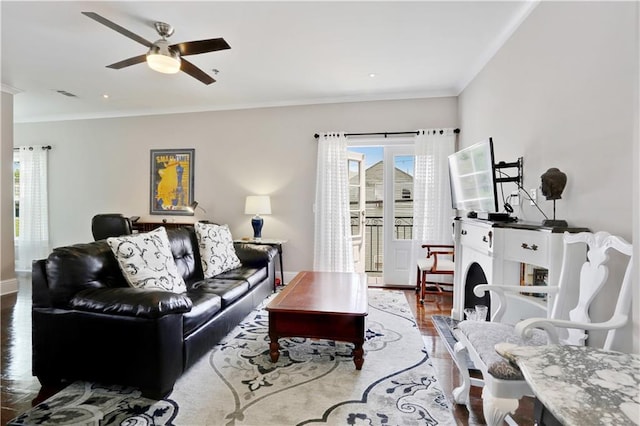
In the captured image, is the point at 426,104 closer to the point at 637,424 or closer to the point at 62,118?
the point at 637,424

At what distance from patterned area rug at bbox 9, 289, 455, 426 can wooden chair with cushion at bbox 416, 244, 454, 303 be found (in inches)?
50.1

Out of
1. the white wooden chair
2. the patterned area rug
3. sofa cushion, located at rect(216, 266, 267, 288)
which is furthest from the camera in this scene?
sofa cushion, located at rect(216, 266, 267, 288)

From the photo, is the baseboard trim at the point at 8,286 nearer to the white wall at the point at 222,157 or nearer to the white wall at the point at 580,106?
the white wall at the point at 222,157

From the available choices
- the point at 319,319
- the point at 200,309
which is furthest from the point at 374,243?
the point at 200,309

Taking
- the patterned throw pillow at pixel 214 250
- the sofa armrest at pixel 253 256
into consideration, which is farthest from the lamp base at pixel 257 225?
the patterned throw pillow at pixel 214 250

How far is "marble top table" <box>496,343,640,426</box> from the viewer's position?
605 mm

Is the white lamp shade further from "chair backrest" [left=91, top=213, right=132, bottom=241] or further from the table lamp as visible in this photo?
"chair backrest" [left=91, top=213, right=132, bottom=241]

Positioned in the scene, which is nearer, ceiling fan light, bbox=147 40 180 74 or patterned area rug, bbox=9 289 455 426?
patterned area rug, bbox=9 289 455 426

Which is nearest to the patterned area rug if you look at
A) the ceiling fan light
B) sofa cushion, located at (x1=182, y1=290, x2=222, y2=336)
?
sofa cushion, located at (x1=182, y1=290, x2=222, y2=336)

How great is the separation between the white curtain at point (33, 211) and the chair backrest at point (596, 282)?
7.33 meters

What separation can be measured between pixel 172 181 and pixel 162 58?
9.81ft

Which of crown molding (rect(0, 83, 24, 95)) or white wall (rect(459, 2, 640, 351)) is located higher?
crown molding (rect(0, 83, 24, 95))

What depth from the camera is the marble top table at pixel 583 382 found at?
60 cm

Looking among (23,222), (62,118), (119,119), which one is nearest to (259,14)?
(119,119)
